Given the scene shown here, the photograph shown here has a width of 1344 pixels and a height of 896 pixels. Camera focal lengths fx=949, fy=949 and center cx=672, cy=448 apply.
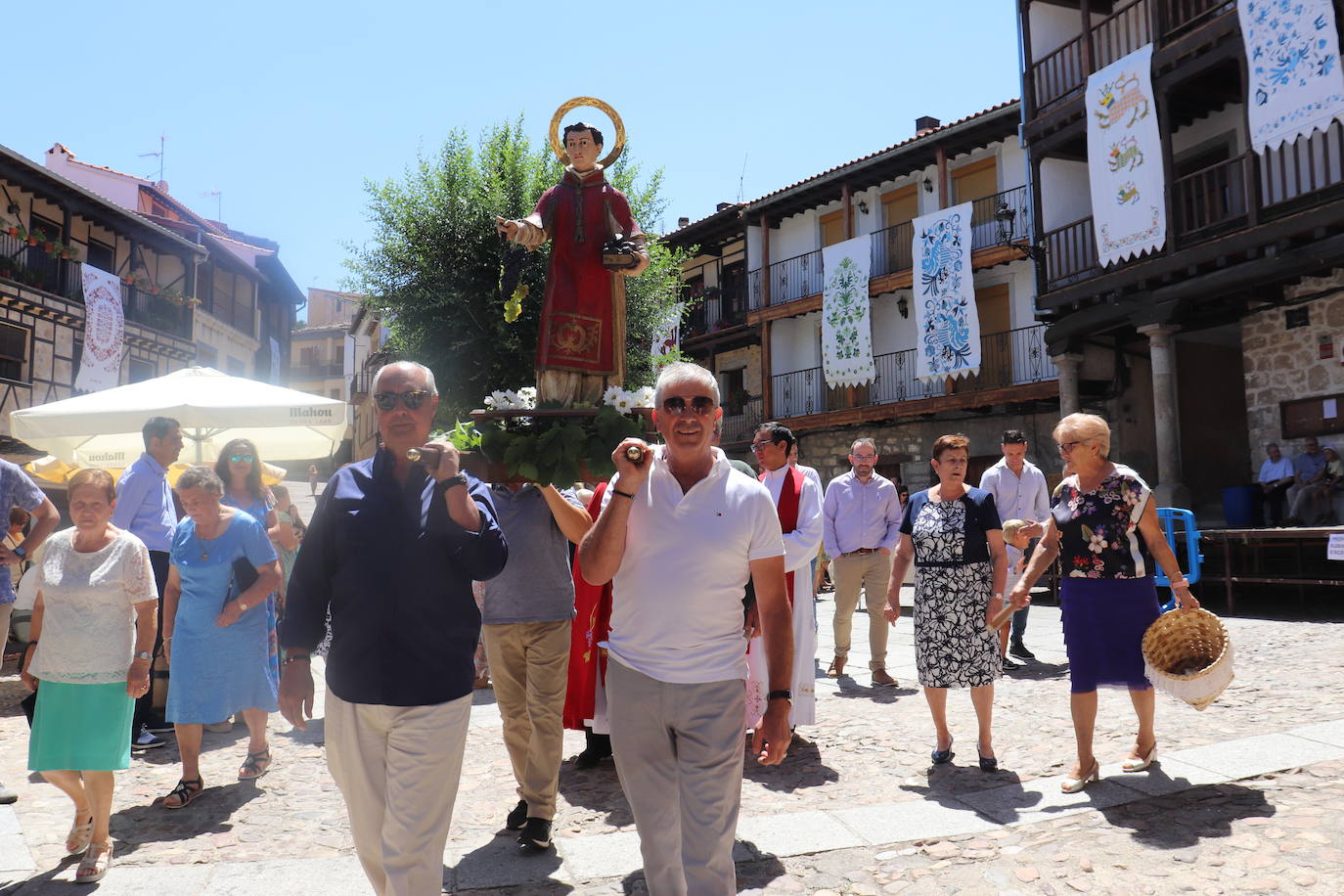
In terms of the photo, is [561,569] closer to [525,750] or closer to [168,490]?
[525,750]

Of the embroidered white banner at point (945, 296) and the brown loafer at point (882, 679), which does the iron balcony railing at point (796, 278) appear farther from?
the brown loafer at point (882, 679)

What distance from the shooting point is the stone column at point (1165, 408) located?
13750mm

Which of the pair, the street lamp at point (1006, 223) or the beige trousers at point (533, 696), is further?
the street lamp at point (1006, 223)

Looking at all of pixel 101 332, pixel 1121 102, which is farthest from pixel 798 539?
pixel 101 332

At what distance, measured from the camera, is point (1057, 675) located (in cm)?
753

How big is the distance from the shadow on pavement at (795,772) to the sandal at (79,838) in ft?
9.55

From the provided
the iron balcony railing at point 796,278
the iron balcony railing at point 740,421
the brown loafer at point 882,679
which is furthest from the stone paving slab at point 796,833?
the iron balcony railing at point 740,421

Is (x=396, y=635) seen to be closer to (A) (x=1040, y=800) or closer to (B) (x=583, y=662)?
(B) (x=583, y=662)

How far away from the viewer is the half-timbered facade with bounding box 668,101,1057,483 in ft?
63.9

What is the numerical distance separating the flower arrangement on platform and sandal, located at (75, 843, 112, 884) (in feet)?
7.09

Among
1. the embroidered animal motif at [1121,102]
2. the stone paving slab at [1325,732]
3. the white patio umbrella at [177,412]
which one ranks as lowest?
the stone paving slab at [1325,732]

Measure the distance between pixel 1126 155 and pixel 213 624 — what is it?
14013mm

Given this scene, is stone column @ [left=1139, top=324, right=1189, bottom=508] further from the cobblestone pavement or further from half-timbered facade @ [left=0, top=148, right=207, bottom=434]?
half-timbered facade @ [left=0, top=148, right=207, bottom=434]

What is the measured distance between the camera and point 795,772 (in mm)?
5180
